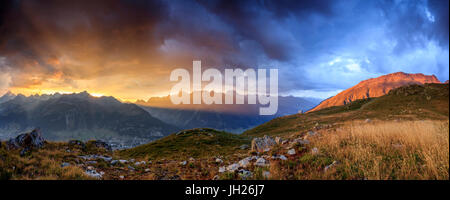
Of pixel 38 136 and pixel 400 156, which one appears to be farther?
pixel 38 136

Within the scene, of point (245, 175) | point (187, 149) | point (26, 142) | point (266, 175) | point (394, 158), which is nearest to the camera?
point (266, 175)

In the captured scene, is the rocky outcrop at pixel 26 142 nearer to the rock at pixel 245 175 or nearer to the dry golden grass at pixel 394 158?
the rock at pixel 245 175

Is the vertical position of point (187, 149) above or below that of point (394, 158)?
below

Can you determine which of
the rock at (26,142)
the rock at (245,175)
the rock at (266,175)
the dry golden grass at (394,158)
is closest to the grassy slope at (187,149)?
the rock at (26,142)

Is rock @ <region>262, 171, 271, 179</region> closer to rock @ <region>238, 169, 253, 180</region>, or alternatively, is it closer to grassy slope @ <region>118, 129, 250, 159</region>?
rock @ <region>238, 169, 253, 180</region>

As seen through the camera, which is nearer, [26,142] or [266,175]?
[266,175]

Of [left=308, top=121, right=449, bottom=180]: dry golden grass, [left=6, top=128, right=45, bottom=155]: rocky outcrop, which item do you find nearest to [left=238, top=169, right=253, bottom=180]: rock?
[left=308, top=121, right=449, bottom=180]: dry golden grass

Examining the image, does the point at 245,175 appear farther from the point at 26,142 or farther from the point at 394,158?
the point at 26,142

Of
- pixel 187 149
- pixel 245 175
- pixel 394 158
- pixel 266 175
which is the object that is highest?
pixel 394 158

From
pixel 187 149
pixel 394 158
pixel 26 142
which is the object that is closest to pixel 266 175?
pixel 394 158
